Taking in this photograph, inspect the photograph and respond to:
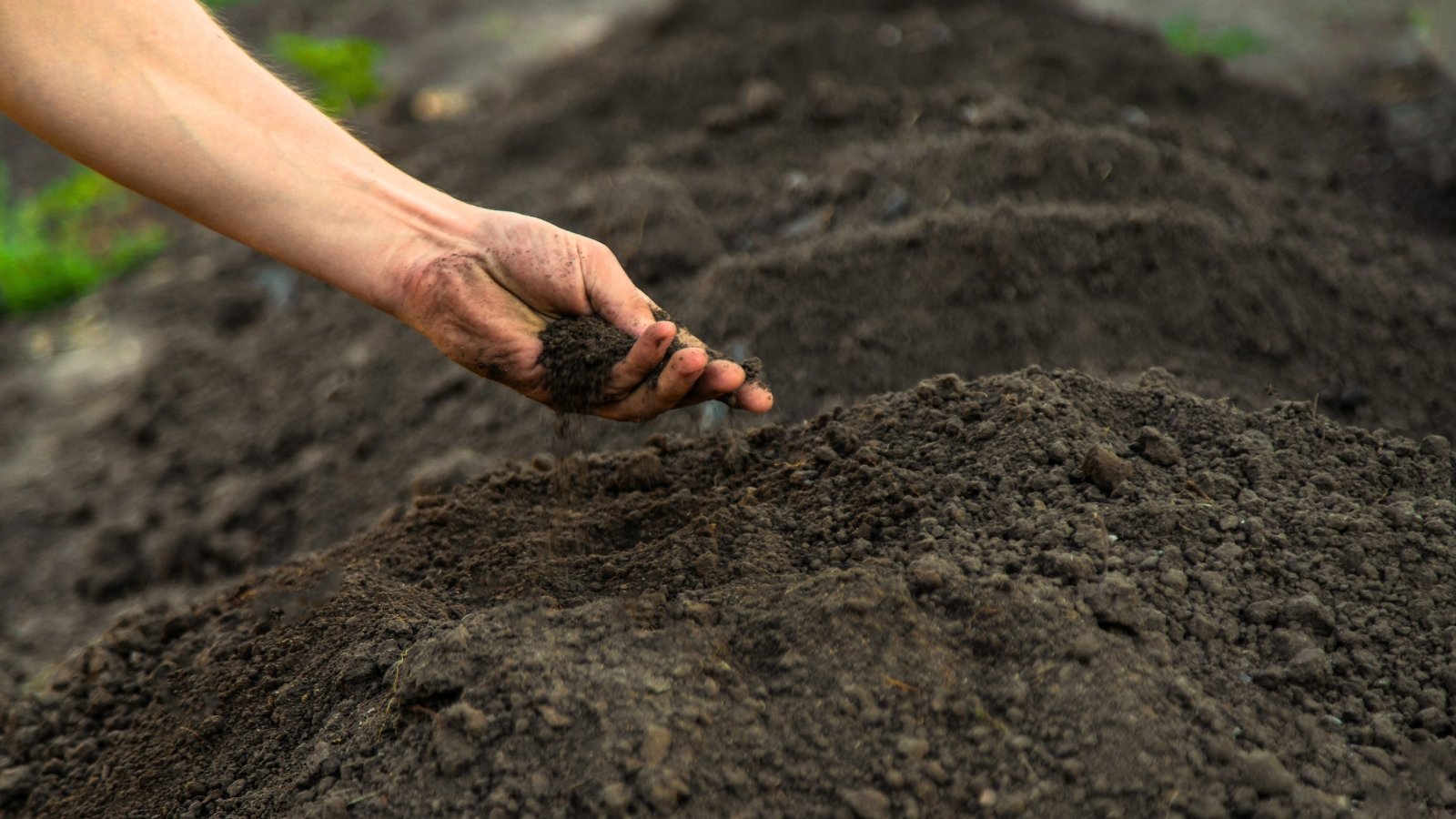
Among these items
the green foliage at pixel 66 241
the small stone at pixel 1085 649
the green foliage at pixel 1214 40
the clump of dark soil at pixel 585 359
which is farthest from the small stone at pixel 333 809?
the green foliage at pixel 1214 40

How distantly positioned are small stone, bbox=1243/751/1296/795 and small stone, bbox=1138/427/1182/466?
2.49 ft

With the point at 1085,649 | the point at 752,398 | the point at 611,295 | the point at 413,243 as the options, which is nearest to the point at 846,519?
the point at 752,398

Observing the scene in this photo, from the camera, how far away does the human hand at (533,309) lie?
2473 millimetres

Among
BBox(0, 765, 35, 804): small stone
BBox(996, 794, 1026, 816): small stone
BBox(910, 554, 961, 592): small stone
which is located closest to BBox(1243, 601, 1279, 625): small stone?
BBox(910, 554, 961, 592): small stone

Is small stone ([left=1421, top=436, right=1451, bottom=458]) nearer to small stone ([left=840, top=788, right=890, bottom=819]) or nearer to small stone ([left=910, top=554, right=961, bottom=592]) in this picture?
small stone ([left=910, top=554, right=961, bottom=592])

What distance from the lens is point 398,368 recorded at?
171 inches

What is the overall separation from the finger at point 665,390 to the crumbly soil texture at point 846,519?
0.15 m

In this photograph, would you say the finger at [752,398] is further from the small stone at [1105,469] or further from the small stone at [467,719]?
the small stone at [467,719]

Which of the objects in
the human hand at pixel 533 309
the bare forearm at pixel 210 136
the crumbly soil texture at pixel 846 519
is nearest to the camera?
the crumbly soil texture at pixel 846 519

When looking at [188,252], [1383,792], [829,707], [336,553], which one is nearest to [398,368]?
[336,553]

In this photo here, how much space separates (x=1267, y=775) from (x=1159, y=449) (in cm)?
81

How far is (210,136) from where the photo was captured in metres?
2.42

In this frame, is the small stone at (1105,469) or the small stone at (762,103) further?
the small stone at (762,103)

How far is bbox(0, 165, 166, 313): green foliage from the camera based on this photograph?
19.0 ft
